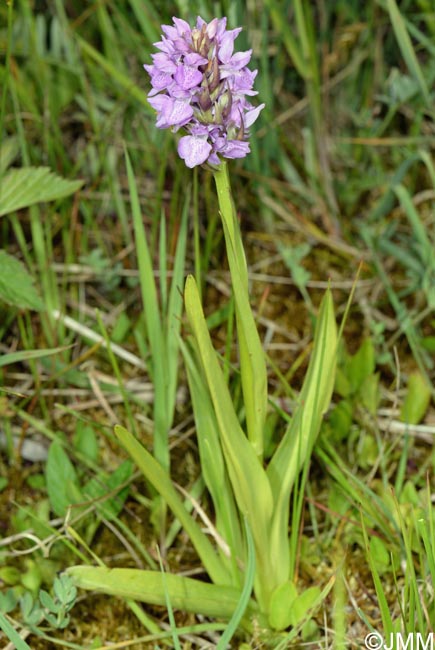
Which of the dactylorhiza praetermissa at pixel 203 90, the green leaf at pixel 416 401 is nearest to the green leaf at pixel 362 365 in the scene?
the green leaf at pixel 416 401

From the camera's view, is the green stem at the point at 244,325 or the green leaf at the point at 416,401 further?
the green leaf at the point at 416,401

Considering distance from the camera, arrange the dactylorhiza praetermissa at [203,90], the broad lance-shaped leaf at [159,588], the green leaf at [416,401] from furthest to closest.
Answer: the green leaf at [416,401], the broad lance-shaped leaf at [159,588], the dactylorhiza praetermissa at [203,90]

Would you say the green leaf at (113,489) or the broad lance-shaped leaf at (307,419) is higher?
the broad lance-shaped leaf at (307,419)

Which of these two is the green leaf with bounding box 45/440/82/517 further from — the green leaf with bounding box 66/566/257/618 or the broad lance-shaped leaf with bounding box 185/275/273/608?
the broad lance-shaped leaf with bounding box 185/275/273/608

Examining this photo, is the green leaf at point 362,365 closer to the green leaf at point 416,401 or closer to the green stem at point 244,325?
the green leaf at point 416,401

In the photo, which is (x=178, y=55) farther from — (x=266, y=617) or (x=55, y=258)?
(x=55, y=258)

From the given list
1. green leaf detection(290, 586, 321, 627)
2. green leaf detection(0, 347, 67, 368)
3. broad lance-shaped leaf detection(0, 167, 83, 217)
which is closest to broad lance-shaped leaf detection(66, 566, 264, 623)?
green leaf detection(290, 586, 321, 627)

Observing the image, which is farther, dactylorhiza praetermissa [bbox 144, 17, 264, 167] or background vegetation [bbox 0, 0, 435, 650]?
background vegetation [bbox 0, 0, 435, 650]
